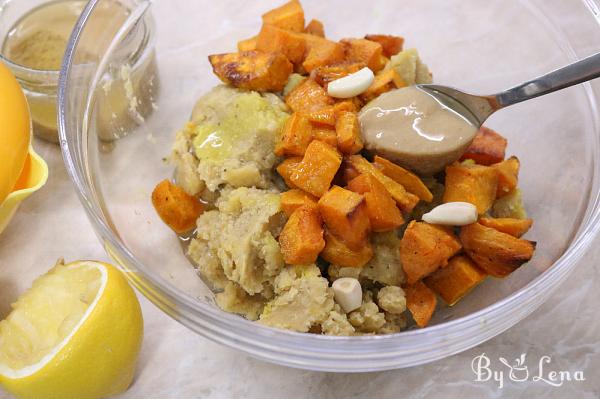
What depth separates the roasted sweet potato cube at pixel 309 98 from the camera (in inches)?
73.7

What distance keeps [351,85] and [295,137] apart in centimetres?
25

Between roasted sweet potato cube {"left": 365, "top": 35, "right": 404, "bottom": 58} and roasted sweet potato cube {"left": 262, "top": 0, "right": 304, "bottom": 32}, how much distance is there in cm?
24

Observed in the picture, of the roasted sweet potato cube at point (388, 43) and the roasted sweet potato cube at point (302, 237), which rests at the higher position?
the roasted sweet potato cube at point (388, 43)

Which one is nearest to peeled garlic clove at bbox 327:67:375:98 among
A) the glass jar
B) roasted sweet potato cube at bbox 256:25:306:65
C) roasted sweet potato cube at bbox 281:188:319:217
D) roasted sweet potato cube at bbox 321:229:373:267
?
roasted sweet potato cube at bbox 256:25:306:65

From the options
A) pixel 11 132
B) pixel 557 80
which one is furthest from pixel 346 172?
pixel 11 132

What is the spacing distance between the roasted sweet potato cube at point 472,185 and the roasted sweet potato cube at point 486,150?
0.45 feet

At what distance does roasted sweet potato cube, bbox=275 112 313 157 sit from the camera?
177 cm

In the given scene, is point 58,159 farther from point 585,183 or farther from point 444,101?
point 585,183

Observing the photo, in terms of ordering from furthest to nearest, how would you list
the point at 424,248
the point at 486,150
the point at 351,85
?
the point at 486,150 < the point at 351,85 < the point at 424,248

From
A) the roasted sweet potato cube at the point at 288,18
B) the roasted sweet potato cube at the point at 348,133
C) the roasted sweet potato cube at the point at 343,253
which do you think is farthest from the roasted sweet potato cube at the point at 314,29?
the roasted sweet potato cube at the point at 343,253

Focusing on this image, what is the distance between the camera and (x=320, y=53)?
204 centimetres

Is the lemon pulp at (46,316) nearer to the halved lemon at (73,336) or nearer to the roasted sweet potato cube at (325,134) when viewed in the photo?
the halved lemon at (73,336)

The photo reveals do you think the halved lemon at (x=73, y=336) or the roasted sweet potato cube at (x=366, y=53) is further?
the roasted sweet potato cube at (x=366, y=53)

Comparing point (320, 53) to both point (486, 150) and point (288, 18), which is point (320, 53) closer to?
point (288, 18)
